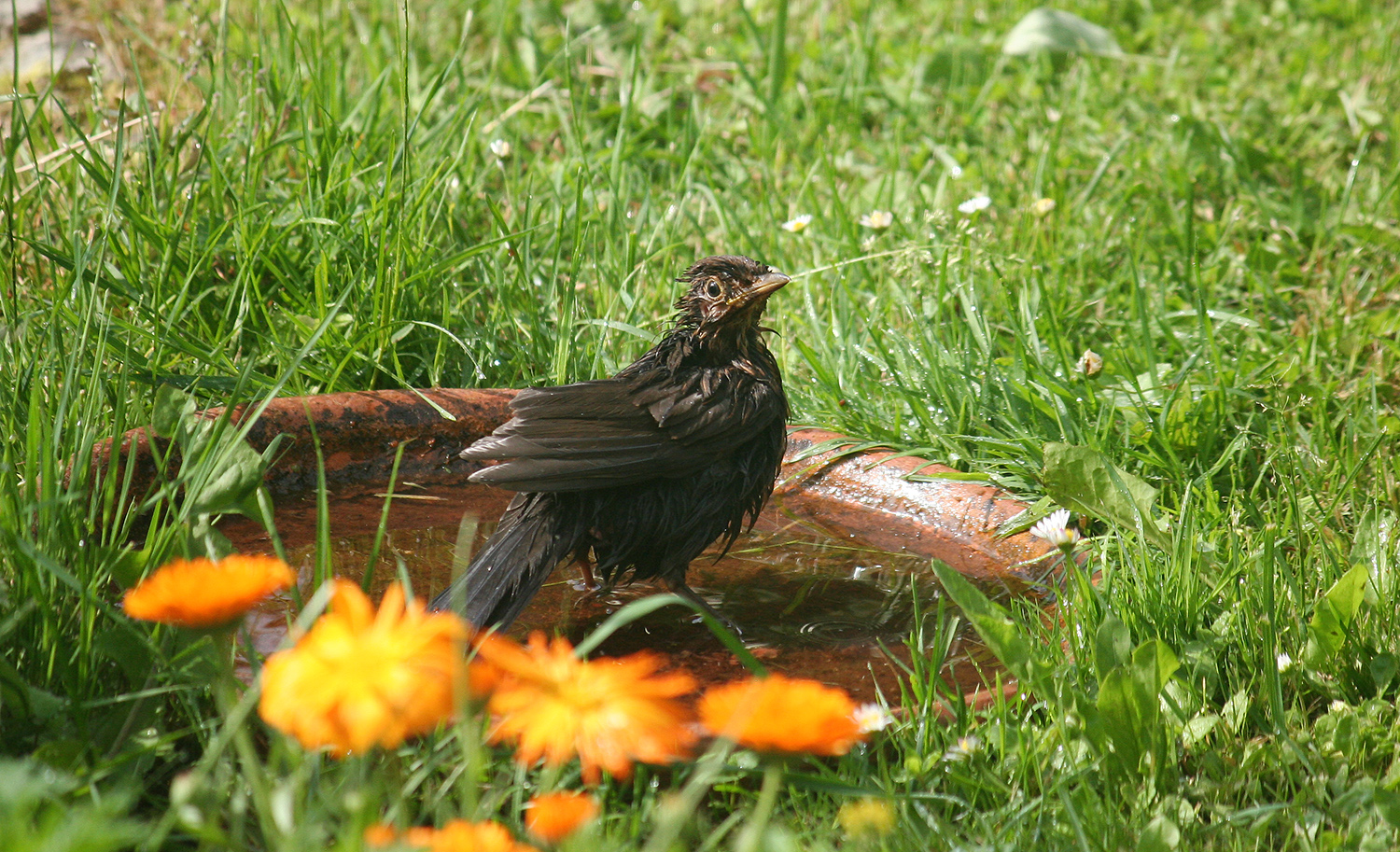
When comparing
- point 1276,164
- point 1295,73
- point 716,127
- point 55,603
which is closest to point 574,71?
point 716,127

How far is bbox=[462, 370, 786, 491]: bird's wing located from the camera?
2.73 metres

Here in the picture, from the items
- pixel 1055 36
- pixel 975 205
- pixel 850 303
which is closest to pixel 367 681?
pixel 850 303

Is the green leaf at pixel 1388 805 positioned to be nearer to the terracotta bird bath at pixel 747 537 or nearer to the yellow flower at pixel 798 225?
the terracotta bird bath at pixel 747 537

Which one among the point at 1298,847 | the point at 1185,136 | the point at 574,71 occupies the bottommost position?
the point at 1298,847

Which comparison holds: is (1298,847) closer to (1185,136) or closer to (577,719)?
(577,719)

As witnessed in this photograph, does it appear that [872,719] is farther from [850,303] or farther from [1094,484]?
[850,303]

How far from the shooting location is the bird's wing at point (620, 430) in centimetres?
273

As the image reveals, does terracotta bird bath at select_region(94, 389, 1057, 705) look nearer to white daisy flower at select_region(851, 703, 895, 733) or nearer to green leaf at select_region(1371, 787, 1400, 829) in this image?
white daisy flower at select_region(851, 703, 895, 733)

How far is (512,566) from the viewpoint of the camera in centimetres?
274

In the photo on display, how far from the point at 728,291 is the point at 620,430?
0.64 meters

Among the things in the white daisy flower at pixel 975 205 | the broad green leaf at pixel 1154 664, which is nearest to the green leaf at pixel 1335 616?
the broad green leaf at pixel 1154 664

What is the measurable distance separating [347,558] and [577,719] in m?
1.77

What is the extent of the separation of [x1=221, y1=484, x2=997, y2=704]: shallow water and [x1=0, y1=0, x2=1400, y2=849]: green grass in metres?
0.31

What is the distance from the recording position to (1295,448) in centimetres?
338
